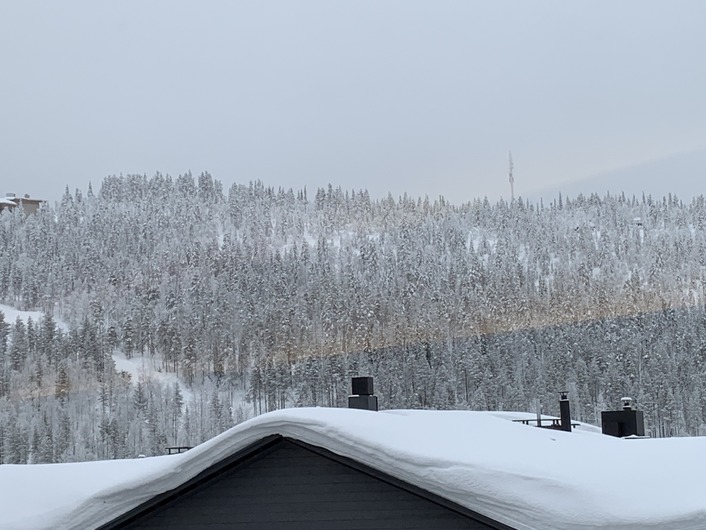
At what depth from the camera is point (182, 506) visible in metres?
7.91

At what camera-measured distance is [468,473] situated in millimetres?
Result: 6754

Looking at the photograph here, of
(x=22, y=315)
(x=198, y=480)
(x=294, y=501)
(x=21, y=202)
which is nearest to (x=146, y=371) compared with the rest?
(x=22, y=315)

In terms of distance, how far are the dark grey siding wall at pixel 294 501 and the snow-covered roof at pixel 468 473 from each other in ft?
0.99

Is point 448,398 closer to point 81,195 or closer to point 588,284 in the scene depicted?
point 588,284

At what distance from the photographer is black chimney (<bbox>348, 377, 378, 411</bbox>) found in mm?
11609

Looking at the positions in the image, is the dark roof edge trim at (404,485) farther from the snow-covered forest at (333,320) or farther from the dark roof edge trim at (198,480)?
the snow-covered forest at (333,320)

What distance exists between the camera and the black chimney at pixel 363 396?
1161 cm

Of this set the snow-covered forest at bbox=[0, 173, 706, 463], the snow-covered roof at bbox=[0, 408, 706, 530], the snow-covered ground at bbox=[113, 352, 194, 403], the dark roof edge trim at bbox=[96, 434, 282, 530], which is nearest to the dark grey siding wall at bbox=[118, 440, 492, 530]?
the dark roof edge trim at bbox=[96, 434, 282, 530]

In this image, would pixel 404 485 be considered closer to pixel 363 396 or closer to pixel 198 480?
pixel 198 480

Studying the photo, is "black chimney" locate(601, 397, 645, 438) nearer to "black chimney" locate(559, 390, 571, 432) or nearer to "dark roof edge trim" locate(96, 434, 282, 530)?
"black chimney" locate(559, 390, 571, 432)

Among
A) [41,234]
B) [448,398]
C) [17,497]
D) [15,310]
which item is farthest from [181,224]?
[17,497]

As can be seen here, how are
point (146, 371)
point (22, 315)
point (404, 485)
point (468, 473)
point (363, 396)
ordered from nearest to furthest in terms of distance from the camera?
point (468, 473)
point (404, 485)
point (363, 396)
point (146, 371)
point (22, 315)

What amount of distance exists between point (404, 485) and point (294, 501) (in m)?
0.97

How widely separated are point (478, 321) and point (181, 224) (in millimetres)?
52293
